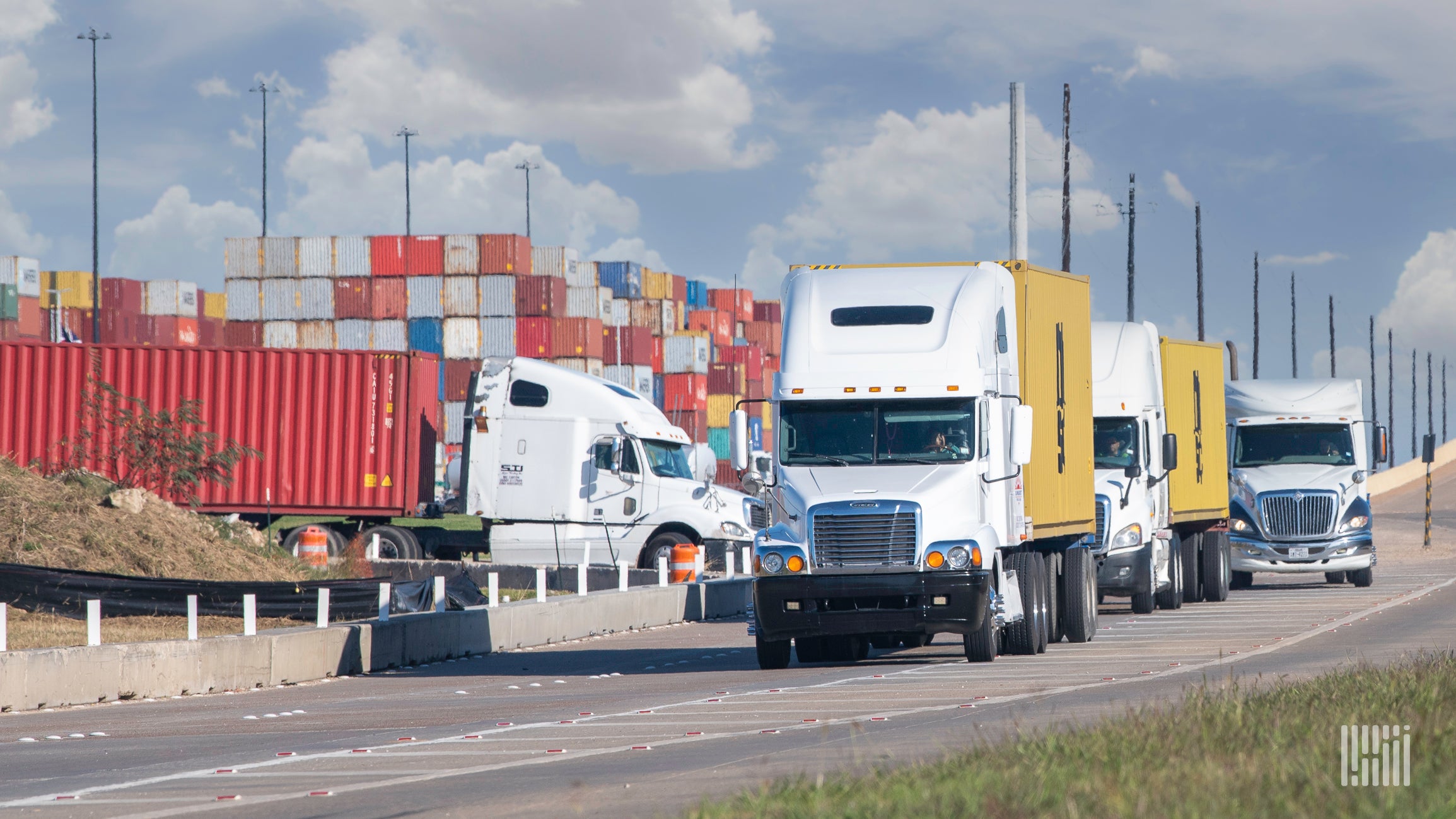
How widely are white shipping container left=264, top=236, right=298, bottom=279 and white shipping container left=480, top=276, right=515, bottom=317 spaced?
8.02 meters

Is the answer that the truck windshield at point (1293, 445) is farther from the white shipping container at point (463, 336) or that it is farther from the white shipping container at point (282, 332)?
the white shipping container at point (282, 332)

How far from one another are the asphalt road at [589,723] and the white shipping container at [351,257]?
53640 mm

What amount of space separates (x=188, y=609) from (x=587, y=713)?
21.4ft

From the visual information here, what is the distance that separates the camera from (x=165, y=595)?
18.9 meters

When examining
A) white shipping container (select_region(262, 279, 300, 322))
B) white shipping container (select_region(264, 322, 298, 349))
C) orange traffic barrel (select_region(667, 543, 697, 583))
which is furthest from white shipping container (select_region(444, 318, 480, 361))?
orange traffic barrel (select_region(667, 543, 697, 583))

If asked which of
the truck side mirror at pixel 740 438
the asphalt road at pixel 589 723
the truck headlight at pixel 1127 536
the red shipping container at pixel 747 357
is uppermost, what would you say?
the red shipping container at pixel 747 357

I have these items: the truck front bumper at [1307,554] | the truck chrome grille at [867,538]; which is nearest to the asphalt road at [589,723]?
the truck chrome grille at [867,538]

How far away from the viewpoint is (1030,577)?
17672 millimetres

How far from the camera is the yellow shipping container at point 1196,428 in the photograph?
25.7 metres

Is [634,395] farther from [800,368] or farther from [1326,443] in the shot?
[800,368]

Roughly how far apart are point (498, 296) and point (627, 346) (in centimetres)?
1179

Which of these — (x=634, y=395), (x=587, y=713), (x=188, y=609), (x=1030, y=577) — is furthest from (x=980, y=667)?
(x=634, y=395)

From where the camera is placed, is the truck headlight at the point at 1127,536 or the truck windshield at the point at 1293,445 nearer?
the truck headlight at the point at 1127,536

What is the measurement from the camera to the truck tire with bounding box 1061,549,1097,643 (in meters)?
19.5
